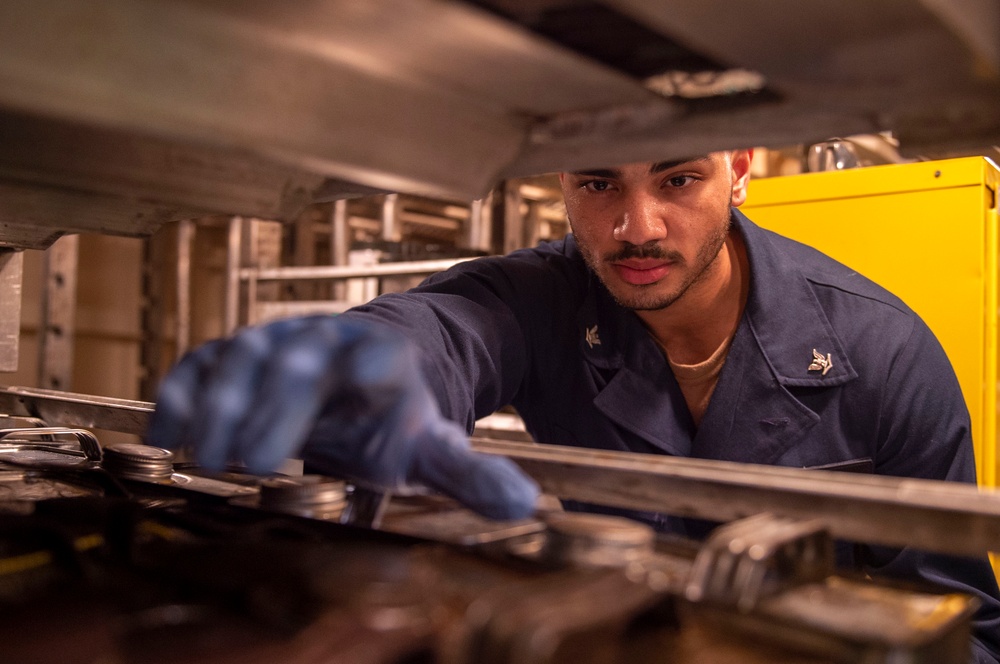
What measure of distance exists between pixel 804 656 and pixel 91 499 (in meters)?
0.67

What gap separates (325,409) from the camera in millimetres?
805

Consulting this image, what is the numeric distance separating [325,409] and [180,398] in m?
0.14

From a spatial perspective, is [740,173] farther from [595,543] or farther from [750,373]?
[595,543]

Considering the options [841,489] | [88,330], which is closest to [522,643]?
[841,489]

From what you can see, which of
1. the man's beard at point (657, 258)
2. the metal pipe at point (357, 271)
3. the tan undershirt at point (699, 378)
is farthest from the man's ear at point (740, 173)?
the metal pipe at point (357, 271)

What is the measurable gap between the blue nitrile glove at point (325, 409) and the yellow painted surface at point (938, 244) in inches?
57.7

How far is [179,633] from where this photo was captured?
0.51m

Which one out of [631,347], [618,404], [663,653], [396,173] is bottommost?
[663,653]

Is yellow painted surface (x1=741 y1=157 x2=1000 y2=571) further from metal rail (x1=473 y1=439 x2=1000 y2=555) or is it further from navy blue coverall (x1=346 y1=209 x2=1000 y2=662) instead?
metal rail (x1=473 y1=439 x2=1000 y2=555)

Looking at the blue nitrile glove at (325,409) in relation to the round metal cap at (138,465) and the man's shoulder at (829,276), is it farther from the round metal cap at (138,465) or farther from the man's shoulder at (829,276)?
the man's shoulder at (829,276)

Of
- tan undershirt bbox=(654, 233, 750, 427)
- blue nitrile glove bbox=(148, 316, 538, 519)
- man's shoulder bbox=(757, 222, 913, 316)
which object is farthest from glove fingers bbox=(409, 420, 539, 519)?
man's shoulder bbox=(757, 222, 913, 316)

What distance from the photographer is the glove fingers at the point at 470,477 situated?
718 millimetres

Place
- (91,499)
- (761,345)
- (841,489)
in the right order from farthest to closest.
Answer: (761,345) < (91,499) < (841,489)

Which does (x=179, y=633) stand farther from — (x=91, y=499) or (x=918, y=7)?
(x=918, y=7)
